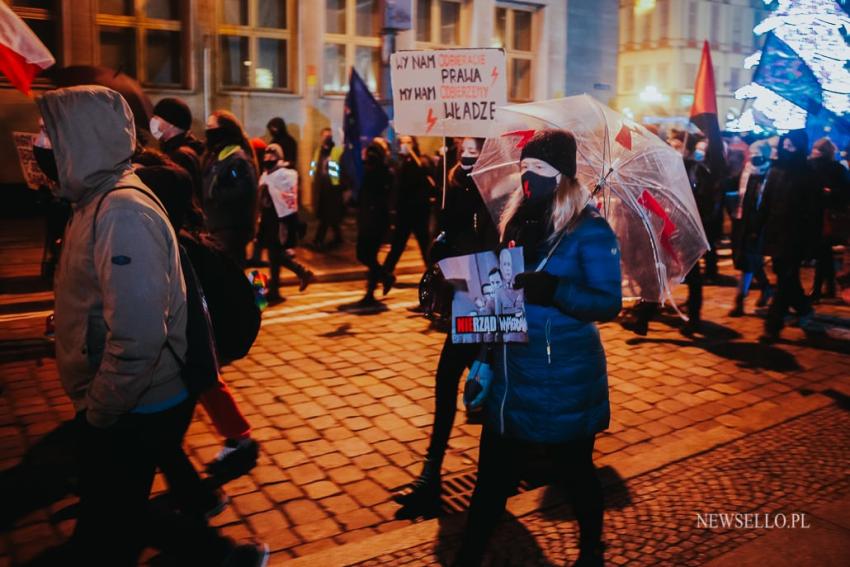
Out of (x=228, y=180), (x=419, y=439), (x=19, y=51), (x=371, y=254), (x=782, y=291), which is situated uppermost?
(x=19, y=51)

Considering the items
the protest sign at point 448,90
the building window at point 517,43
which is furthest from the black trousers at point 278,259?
the building window at point 517,43

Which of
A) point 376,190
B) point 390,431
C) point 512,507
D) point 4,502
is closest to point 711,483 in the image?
point 512,507

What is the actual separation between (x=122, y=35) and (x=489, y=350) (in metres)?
14.0

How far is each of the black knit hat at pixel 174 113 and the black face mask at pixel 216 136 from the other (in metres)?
0.26

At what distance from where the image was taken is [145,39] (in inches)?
587

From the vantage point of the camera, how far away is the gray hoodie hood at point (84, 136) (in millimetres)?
2453

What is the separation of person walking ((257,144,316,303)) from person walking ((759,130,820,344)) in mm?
4928

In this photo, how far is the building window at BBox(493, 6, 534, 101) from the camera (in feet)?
63.3

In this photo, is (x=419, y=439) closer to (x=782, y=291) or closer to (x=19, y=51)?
(x=19, y=51)

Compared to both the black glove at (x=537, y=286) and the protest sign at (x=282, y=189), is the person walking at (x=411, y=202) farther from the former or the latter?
the black glove at (x=537, y=286)

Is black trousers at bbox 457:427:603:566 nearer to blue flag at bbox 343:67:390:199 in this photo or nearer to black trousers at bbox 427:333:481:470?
black trousers at bbox 427:333:481:470

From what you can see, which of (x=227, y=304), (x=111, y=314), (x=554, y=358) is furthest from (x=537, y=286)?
(x=111, y=314)

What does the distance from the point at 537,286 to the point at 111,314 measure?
146 centimetres

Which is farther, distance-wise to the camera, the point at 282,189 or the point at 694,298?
the point at 282,189
